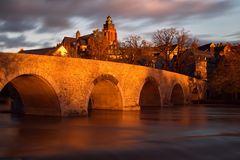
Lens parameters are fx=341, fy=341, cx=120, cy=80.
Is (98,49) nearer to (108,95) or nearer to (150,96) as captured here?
(150,96)

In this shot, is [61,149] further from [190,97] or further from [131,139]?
[190,97]

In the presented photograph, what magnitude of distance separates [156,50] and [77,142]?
127 feet

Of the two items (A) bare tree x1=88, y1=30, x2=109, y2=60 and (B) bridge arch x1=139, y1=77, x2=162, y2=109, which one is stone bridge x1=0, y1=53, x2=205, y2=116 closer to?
(B) bridge arch x1=139, y1=77, x2=162, y2=109

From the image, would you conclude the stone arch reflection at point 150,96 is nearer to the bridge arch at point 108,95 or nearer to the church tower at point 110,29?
the bridge arch at point 108,95

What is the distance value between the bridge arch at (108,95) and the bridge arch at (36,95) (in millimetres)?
4915

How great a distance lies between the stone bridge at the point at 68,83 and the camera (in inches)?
748

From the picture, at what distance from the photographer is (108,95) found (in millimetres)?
27969

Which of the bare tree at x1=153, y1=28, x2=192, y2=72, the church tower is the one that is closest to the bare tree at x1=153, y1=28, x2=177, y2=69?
the bare tree at x1=153, y1=28, x2=192, y2=72

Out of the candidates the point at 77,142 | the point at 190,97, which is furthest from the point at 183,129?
the point at 190,97

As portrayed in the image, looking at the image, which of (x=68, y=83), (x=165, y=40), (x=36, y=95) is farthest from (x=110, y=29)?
(x=36, y=95)

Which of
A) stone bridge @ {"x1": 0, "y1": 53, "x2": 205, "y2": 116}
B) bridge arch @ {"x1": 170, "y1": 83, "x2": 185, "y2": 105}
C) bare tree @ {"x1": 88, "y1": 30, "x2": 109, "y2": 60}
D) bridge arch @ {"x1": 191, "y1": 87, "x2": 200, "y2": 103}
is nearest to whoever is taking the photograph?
stone bridge @ {"x1": 0, "y1": 53, "x2": 205, "y2": 116}

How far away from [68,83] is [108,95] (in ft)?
22.5

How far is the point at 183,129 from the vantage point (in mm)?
16859

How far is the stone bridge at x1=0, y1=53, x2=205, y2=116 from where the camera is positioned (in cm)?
1900
